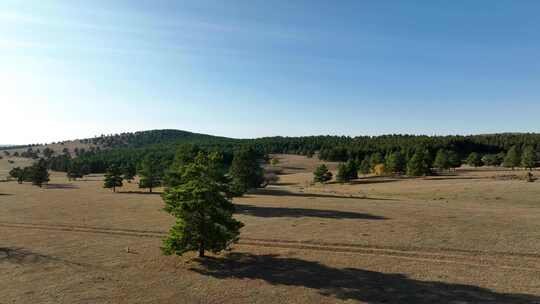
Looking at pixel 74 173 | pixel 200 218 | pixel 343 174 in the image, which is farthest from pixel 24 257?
pixel 74 173

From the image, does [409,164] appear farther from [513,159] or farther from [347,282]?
[347,282]

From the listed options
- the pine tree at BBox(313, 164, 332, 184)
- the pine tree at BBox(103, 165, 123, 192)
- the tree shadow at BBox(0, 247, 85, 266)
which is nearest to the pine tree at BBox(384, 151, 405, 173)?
the pine tree at BBox(313, 164, 332, 184)

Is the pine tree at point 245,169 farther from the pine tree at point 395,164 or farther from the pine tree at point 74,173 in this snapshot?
the pine tree at point 74,173

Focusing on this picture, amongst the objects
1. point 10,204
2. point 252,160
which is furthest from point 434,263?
point 10,204

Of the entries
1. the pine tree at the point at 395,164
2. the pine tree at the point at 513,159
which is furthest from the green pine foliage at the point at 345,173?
the pine tree at the point at 513,159

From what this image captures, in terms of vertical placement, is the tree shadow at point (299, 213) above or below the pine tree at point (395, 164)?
below
